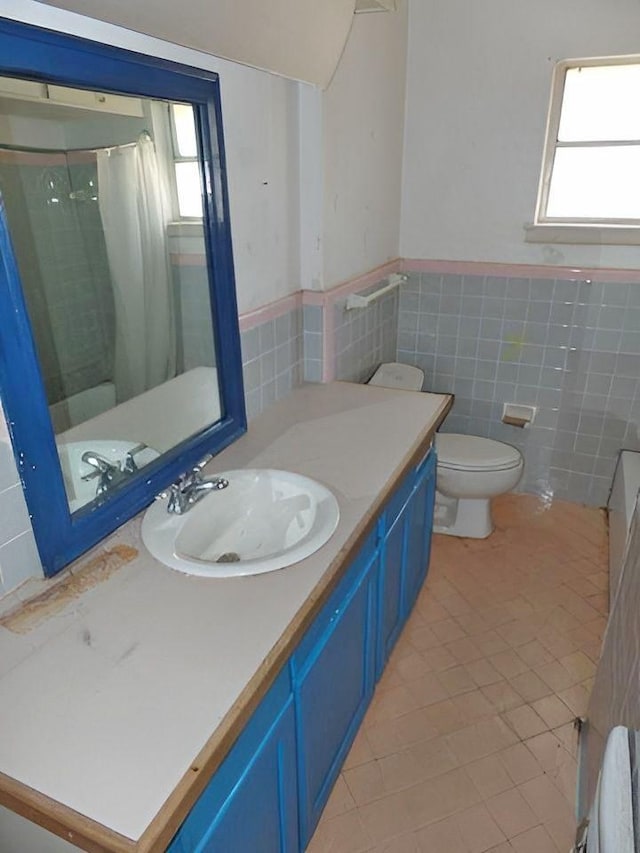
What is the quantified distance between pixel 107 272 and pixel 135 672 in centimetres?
83

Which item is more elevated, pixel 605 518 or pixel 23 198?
pixel 23 198

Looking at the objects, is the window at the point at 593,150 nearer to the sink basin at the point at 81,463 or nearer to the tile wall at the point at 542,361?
the tile wall at the point at 542,361

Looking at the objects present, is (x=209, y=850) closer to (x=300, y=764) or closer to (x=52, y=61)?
(x=300, y=764)

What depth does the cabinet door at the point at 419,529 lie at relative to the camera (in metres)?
1.98

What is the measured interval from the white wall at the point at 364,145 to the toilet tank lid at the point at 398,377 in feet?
1.55

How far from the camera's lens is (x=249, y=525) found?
1549mm

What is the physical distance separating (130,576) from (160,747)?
409mm

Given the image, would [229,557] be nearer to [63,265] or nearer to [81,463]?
[81,463]

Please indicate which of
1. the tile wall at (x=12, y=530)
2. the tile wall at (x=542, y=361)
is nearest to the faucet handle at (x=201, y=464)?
the tile wall at (x=12, y=530)

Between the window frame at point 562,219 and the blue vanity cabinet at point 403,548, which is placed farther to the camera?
the window frame at point 562,219

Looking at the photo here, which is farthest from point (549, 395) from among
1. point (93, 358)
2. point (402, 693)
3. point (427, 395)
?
point (93, 358)

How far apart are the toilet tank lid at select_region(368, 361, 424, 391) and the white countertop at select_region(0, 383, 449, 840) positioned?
1.28 metres

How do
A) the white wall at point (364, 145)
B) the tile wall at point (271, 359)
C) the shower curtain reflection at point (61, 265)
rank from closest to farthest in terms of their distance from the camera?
the shower curtain reflection at point (61, 265), the tile wall at point (271, 359), the white wall at point (364, 145)

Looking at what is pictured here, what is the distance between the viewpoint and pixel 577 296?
270cm
